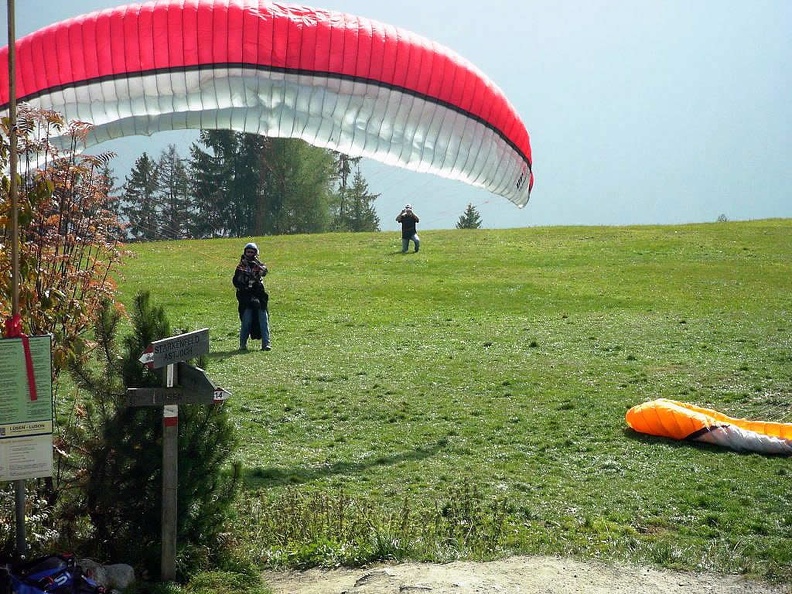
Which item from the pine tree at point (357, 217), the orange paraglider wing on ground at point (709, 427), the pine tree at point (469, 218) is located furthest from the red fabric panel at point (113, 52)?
the pine tree at point (469, 218)

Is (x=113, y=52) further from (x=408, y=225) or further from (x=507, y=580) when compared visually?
(x=408, y=225)

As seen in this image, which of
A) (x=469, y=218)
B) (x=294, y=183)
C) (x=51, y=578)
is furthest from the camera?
(x=469, y=218)

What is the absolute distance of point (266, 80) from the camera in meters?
11.0

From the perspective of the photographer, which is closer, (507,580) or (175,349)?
A: (175,349)

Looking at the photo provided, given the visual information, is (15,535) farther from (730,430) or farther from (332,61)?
(730,430)

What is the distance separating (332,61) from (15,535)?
6.65m

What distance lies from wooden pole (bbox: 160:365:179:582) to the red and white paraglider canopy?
5414 mm

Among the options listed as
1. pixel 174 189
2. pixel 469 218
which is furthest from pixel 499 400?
pixel 469 218

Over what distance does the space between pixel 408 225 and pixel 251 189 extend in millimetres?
18327

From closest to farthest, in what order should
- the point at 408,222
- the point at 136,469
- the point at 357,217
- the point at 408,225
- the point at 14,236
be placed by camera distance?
the point at 14,236, the point at 136,469, the point at 408,222, the point at 408,225, the point at 357,217

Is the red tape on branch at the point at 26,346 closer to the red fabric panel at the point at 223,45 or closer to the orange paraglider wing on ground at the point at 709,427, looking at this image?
the red fabric panel at the point at 223,45

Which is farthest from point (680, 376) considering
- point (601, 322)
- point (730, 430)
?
point (601, 322)

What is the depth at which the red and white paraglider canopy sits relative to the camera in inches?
417

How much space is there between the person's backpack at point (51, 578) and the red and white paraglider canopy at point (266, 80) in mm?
5990
